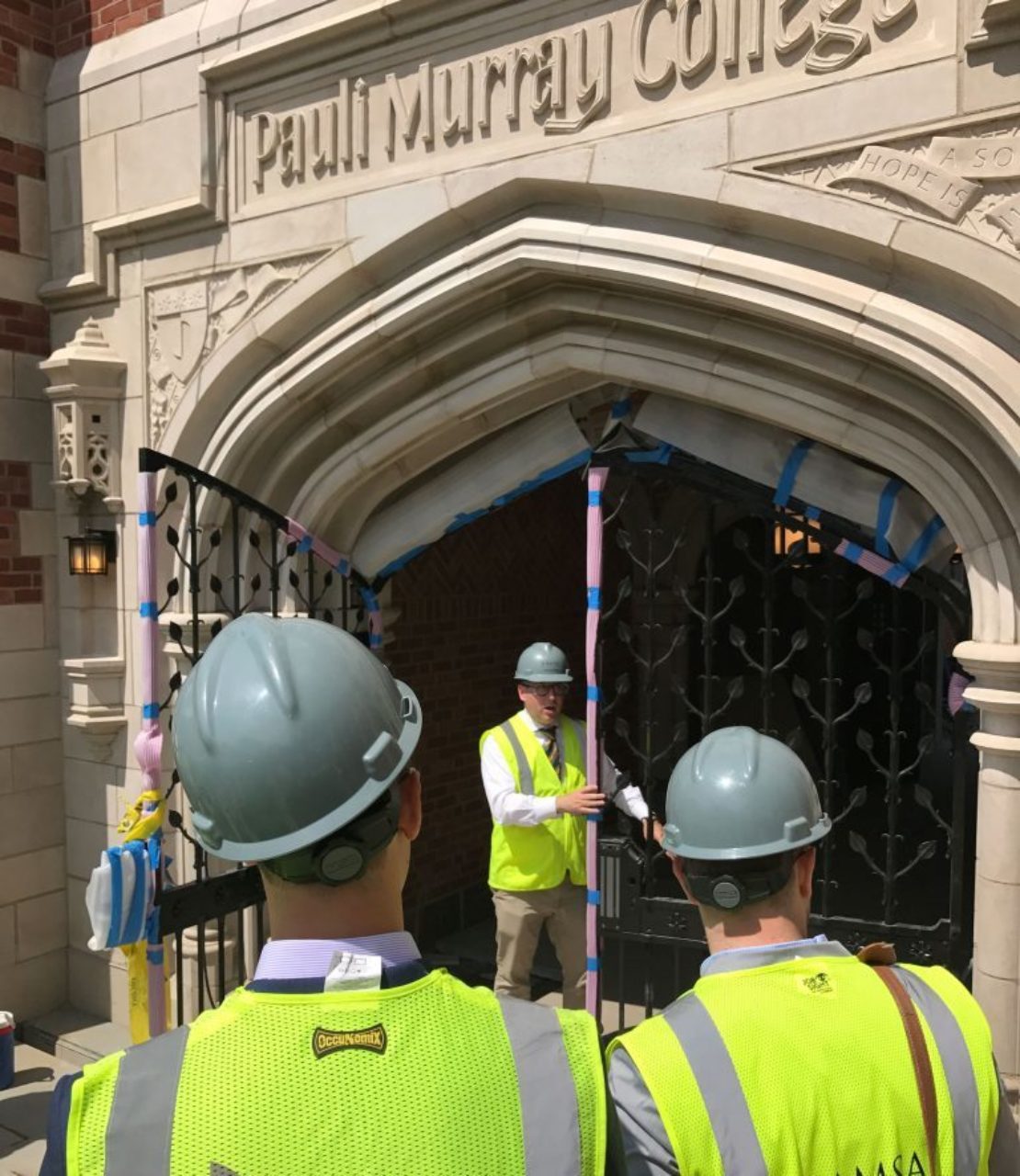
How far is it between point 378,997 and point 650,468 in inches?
109

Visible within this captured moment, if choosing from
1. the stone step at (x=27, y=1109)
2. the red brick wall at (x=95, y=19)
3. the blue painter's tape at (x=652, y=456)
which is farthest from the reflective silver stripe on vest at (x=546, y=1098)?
the red brick wall at (x=95, y=19)

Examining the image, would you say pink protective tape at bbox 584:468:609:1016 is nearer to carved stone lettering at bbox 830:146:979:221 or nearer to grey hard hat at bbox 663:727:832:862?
carved stone lettering at bbox 830:146:979:221

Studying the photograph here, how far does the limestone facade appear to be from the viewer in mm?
2926

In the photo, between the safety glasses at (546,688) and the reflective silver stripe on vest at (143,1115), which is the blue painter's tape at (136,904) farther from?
the reflective silver stripe on vest at (143,1115)

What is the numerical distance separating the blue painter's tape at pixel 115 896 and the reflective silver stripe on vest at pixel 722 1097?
2.53 metres

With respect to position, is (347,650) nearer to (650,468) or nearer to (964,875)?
(650,468)

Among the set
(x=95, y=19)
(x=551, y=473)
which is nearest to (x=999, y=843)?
(x=551, y=473)

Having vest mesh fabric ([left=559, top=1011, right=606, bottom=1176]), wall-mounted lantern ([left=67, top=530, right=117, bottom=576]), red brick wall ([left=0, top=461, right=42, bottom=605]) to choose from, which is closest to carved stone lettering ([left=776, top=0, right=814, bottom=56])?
vest mesh fabric ([left=559, top=1011, right=606, bottom=1176])

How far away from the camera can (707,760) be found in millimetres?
1873

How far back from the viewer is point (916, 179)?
2.89m

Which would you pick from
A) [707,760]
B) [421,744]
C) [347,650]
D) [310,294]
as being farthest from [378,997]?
[421,744]

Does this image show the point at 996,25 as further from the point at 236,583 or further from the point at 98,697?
the point at 98,697

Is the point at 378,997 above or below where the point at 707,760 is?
below

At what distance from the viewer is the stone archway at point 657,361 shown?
2.94 meters
